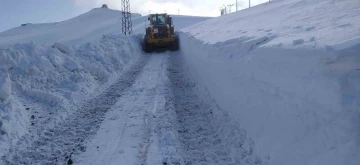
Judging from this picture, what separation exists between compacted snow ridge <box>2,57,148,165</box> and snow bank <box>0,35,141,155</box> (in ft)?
0.86

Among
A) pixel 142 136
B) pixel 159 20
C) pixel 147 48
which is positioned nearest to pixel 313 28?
pixel 142 136

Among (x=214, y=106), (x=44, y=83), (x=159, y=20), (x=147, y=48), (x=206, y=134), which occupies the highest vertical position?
(x=159, y=20)

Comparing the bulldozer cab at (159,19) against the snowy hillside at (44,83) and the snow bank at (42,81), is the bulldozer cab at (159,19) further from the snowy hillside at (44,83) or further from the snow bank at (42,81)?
the snow bank at (42,81)

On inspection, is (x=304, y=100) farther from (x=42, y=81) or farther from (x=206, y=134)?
(x=42, y=81)

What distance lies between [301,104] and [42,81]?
7473 mm

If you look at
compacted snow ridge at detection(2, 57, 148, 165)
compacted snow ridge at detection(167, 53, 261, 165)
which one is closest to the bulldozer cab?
compacted snow ridge at detection(167, 53, 261, 165)

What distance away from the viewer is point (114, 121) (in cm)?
648

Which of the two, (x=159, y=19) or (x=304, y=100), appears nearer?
(x=304, y=100)

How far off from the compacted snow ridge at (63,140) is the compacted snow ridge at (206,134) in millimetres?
1654

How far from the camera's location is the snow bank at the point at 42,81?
20.0ft

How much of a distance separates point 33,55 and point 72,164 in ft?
21.6

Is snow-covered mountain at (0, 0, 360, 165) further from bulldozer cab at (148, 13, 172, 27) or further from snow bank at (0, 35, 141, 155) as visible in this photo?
bulldozer cab at (148, 13, 172, 27)

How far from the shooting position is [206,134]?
223 inches

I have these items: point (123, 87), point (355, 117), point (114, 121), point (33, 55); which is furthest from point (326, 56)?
point (33, 55)
